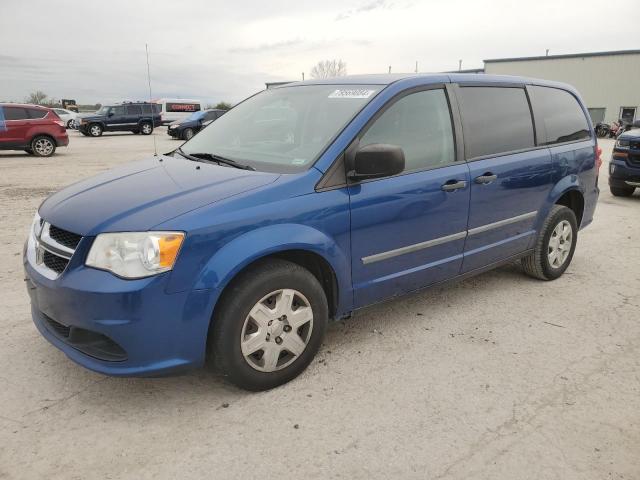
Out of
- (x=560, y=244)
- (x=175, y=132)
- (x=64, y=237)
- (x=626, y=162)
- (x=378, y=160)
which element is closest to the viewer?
(x=64, y=237)

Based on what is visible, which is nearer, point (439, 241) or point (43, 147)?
point (439, 241)

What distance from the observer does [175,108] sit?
3334 centimetres

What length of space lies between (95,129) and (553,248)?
27.8 meters

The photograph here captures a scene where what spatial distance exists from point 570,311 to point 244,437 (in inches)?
110

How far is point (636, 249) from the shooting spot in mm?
5801

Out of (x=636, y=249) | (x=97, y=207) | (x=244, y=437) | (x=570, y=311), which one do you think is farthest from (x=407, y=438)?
(x=636, y=249)

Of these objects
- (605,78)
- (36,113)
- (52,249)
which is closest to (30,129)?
(36,113)

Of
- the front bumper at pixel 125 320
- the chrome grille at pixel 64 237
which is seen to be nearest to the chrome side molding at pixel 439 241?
the front bumper at pixel 125 320

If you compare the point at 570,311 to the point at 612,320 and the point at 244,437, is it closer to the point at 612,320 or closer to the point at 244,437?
the point at 612,320

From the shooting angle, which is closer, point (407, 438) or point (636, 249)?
point (407, 438)

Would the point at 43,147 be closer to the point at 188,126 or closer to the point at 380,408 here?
the point at 188,126

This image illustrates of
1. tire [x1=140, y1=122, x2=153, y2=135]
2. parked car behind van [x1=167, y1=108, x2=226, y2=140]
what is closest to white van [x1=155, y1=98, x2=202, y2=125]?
tire [x1=140, y1=122, x2=153, y2=135]

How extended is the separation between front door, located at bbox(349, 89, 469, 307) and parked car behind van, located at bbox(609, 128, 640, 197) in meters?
6.51

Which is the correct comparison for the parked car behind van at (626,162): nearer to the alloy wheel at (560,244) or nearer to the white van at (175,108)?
the alloy wheel at (560,244)
